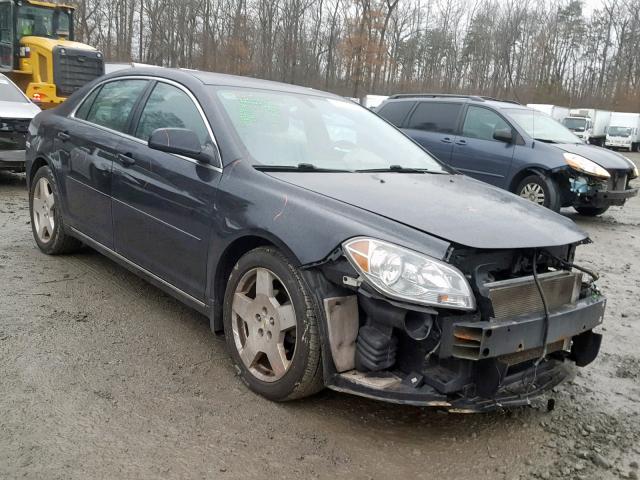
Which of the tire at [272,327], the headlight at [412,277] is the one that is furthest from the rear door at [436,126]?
the headlight at [412,277]

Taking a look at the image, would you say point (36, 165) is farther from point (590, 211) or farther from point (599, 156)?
point (590, 211)

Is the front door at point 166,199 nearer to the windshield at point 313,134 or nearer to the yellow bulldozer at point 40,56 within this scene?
the windshield at point 313,134

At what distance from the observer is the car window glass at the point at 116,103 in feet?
14.2

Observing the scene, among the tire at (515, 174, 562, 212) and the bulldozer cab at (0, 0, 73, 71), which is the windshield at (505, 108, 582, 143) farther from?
the bulldozer cab at (0, 0, 73, 71)

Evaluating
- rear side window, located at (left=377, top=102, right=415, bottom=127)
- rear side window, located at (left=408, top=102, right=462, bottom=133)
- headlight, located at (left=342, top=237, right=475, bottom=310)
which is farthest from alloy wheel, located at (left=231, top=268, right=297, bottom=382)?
rear side window, located at (left=377, top=102, right=415, bottom=127)

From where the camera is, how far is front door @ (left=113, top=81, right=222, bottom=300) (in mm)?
3453

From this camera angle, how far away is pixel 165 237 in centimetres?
369

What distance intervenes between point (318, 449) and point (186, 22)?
47.5 m

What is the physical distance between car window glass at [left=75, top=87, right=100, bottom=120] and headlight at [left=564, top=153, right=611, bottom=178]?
21.4 ft

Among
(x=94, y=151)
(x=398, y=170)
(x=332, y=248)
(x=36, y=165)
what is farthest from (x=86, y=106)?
(x=332, y=248)

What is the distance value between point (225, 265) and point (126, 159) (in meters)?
1.25

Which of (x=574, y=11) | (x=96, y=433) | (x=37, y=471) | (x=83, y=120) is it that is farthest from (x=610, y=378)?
(x=574, y=11)

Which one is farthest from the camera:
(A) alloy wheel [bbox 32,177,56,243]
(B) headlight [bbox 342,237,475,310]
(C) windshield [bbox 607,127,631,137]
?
(C) windshield [bbox 607,127,631,137]

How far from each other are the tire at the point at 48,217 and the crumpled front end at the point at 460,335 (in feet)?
10.5
